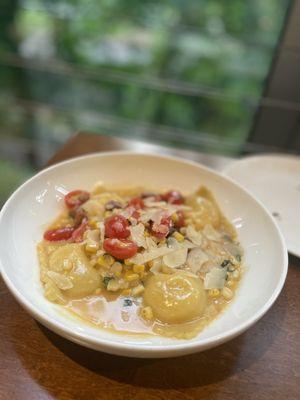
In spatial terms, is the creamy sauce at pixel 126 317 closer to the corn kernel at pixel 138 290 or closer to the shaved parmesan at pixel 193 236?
the corn kernel at pixel 138 290

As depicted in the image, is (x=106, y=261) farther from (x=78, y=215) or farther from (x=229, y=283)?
(x=229, y=283)

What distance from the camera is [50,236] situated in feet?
3.95

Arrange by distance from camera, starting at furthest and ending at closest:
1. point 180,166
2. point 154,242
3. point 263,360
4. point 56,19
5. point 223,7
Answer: point 56,19 → point 223,7 → point 180,166 → point 154,242 → point 263,360

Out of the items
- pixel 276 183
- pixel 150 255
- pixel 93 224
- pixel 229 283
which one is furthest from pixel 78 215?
pixel 276 183

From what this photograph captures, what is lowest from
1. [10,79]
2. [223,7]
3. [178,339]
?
[10,79]

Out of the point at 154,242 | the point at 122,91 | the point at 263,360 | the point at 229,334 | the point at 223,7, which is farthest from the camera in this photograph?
the point at 122,91

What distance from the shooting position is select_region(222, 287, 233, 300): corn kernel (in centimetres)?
107

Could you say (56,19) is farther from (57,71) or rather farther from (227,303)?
(227,303)

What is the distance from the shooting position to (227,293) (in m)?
1.08

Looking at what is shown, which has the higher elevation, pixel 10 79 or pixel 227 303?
pixel 227 303

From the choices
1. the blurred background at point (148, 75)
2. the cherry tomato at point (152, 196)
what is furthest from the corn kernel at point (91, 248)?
the blurred background at point (148, 75)

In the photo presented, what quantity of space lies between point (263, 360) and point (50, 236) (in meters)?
0.70

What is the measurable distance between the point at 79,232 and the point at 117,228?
0.14 meters

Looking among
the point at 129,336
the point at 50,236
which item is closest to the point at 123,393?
the point at 129,336
